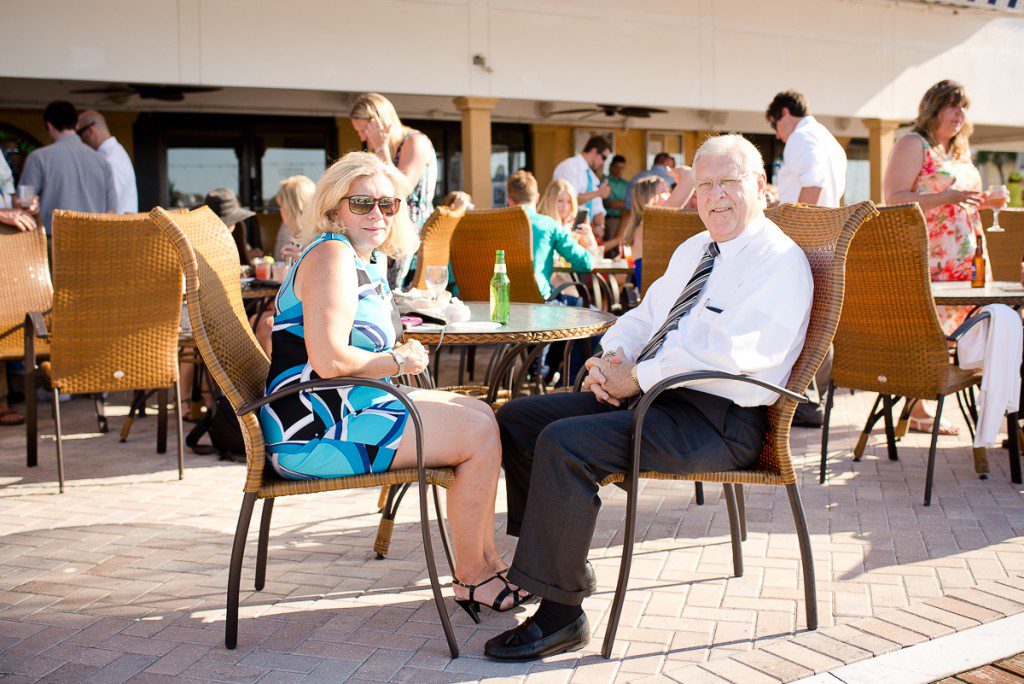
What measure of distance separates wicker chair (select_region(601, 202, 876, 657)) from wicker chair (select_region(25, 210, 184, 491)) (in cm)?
256

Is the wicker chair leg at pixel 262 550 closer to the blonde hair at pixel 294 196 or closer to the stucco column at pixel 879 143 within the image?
the blonde hair at pixel 294 196

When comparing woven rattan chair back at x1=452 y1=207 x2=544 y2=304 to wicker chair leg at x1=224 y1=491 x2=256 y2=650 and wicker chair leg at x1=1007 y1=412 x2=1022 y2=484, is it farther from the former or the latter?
wicker chair leg at x1=224 y1=491 x2=256 y2=650

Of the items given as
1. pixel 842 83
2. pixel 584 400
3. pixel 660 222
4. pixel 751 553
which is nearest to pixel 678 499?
pixel 751 553

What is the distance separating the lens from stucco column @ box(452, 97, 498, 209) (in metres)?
10.1

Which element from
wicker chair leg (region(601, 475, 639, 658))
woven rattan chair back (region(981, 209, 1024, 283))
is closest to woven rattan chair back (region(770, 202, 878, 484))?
wicker chair leg (region(601, 475, 639, 658))

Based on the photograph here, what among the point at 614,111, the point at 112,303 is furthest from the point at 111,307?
the point at 614,111

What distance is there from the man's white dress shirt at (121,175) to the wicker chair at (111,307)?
8.97ft

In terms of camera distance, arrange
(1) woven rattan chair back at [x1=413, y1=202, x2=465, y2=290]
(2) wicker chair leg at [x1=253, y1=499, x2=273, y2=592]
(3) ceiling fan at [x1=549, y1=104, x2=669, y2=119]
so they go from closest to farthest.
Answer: (2) wicker chair leg at [x1=253, y1=499, x2=273, y2=592]
(1) woven rattan chair back at [x1=413, y1=202, x2=465, y2=290]
(3) ceiling fan at [x1=549, y1=104, x2=669, y2=119]

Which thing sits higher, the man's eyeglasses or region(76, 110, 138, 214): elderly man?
region(76, 110, 138, 214): elderly man

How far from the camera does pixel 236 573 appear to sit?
260 cm

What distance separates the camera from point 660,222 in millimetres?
5199

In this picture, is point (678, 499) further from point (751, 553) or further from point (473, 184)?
point (473, 184)

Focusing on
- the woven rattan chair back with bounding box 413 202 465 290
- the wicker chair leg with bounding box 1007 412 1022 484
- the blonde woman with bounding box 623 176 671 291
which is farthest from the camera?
the blonde woman with bounding box 623 176 671 291

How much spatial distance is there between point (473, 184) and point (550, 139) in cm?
439
